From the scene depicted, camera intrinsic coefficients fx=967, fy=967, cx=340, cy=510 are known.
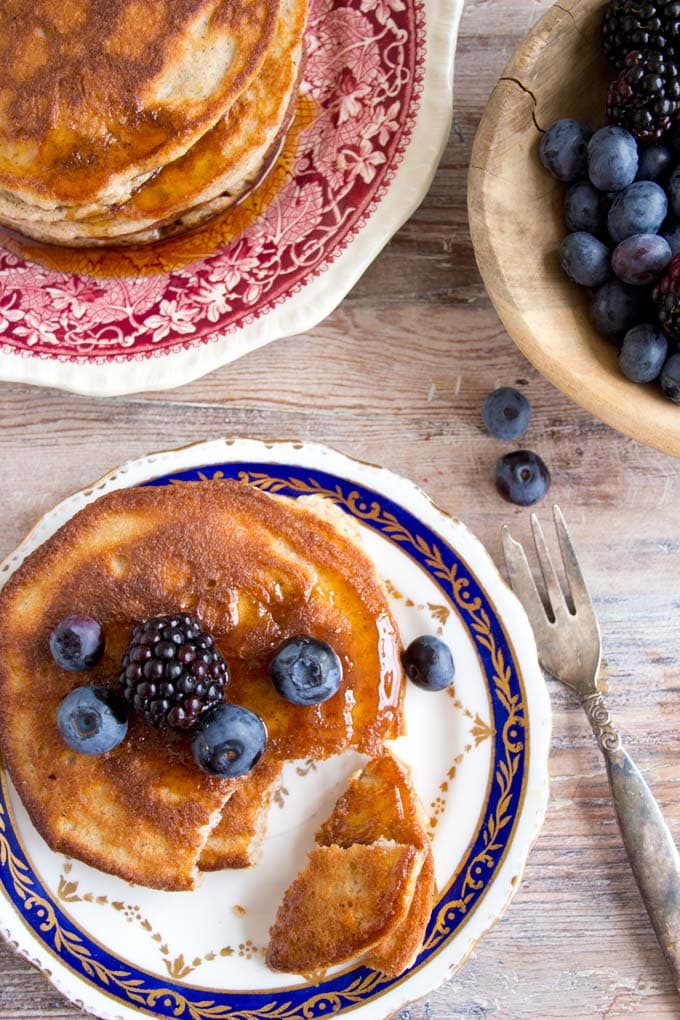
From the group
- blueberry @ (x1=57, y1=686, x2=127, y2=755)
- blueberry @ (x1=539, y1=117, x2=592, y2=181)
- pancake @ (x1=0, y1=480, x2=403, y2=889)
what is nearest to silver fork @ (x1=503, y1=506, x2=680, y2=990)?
pancake @ (x1=0, y1=480, x2=403, y2=889)

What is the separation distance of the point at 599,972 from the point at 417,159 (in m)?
1.75

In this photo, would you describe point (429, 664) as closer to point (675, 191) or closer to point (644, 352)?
point (644, 352)

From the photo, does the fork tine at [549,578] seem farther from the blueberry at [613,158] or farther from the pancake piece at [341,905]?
the blueberry at [613,158]

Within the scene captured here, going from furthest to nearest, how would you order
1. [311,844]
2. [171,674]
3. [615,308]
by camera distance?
[311,844], [615,308], [171,674]

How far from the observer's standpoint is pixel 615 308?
6.01 feet

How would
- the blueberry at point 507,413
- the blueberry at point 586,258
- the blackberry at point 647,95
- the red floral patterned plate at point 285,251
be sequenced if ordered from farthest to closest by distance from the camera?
the blueberry at point 507,413, the red floral patterned plate at point 285,251, the blueberry at point 586,258, the blackberry at point 647,95

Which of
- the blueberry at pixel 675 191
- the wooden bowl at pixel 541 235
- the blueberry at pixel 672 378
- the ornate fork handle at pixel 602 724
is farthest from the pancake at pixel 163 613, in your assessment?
the blueberry at pixel 675 191

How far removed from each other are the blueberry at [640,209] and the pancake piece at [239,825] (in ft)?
3.93

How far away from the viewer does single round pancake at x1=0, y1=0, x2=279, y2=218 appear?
1.84m

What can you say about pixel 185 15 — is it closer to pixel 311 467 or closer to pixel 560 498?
pixel 311 467

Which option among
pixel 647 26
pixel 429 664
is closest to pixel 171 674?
pixel 429 664

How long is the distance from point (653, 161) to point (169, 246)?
1.00m

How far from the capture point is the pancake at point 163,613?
180 cm

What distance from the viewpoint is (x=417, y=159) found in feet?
6.48
